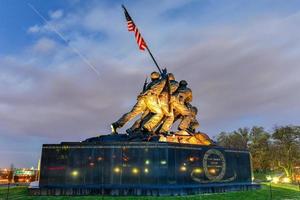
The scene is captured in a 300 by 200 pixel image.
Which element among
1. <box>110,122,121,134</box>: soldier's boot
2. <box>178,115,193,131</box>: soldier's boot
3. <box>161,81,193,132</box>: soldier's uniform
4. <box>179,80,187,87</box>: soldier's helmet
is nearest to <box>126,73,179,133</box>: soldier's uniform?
<box>161,81,193,132</box>: soldier's uniform

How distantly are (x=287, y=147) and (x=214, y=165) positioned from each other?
39.1m

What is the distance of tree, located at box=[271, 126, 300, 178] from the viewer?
56156 mm

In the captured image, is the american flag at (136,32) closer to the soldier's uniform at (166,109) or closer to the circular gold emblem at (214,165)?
the soldier's uniform at (166,109)

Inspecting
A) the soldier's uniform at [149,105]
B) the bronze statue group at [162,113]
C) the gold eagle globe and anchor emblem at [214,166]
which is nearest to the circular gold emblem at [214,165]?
the gold eagle globe and anchor emblem at [214,166]

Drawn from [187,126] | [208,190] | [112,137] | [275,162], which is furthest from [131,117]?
[275,162]

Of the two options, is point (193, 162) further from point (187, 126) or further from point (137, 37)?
point (137, 37)

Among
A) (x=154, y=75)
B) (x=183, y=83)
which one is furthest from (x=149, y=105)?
(x=183, y=83)

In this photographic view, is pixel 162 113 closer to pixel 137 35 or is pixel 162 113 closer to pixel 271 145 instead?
pixel 137 35

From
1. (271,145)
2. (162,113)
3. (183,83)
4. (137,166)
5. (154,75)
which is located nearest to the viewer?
(137,166)

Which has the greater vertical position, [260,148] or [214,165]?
[260,148]

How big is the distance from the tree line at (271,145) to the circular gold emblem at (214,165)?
103ft

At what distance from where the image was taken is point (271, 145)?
6344 centimetres

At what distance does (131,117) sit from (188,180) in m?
7.44

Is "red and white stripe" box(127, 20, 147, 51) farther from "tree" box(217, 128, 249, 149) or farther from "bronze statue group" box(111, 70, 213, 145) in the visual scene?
"tree" box(217, 128, 249, 149)
